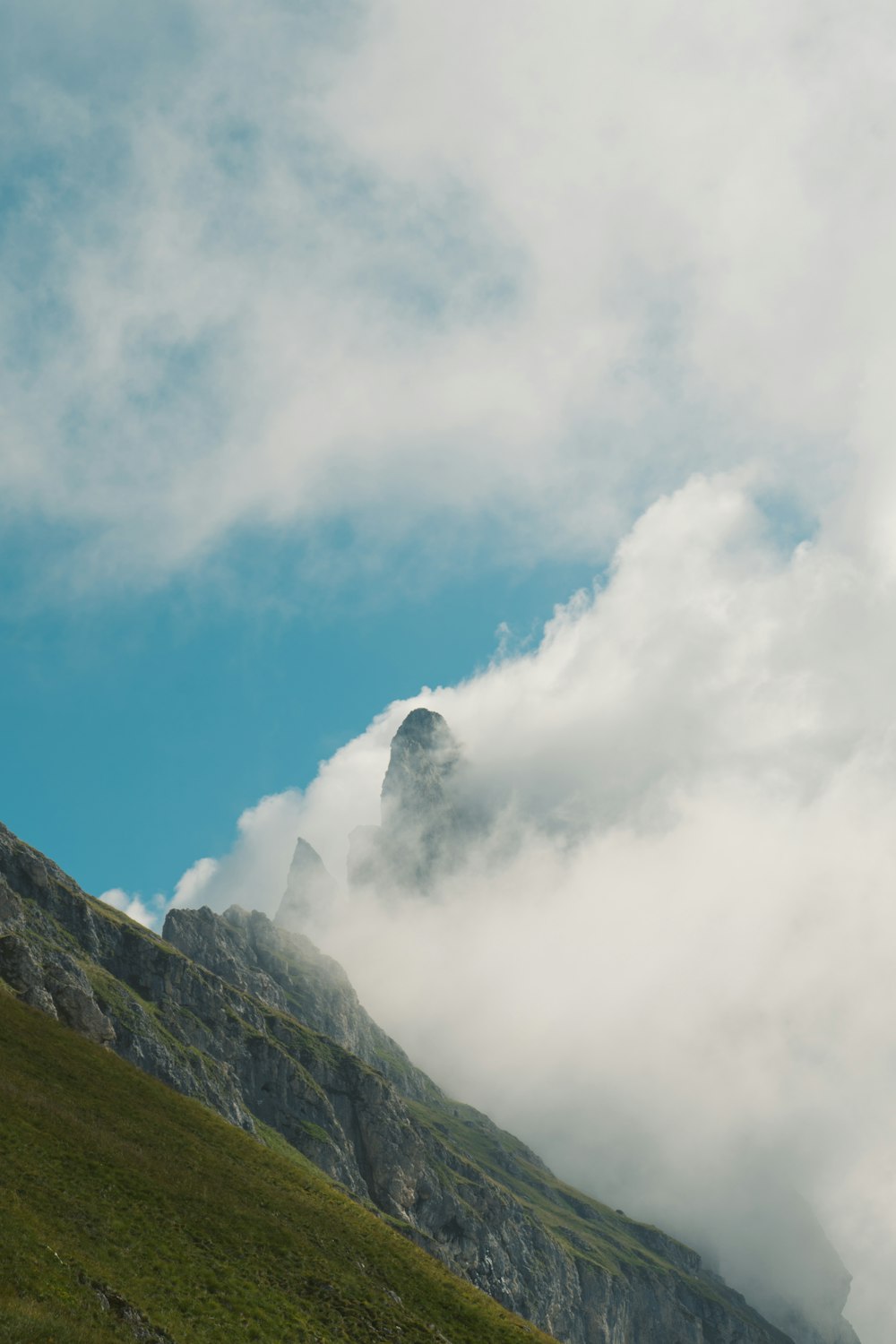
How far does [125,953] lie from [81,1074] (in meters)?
119

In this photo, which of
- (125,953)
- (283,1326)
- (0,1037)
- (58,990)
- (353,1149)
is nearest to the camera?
(283,1326)

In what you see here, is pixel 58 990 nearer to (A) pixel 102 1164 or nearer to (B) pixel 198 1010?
(A) pixel 102 1164

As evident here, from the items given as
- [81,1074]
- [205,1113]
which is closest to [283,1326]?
[81,1074]

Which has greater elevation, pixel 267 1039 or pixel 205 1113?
pixel 267 1039

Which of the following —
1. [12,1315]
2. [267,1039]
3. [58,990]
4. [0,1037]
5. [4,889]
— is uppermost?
[267,1039]

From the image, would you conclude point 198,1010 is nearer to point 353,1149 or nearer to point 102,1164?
point 353,1149

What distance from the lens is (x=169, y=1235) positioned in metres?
49.4

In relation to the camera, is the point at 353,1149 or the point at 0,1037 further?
the point at 353,1149

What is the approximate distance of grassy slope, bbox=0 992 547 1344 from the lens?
3894 centimetres

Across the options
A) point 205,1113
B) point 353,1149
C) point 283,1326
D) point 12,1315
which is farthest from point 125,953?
point 12,1315

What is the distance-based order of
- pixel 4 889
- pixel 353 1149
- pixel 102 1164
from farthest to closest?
pixel 353 1149 < pixel 4 889 < pixel 102 1164

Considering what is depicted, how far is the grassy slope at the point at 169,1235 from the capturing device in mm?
38938

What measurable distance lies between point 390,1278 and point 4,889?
105 metres

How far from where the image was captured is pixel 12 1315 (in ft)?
102
